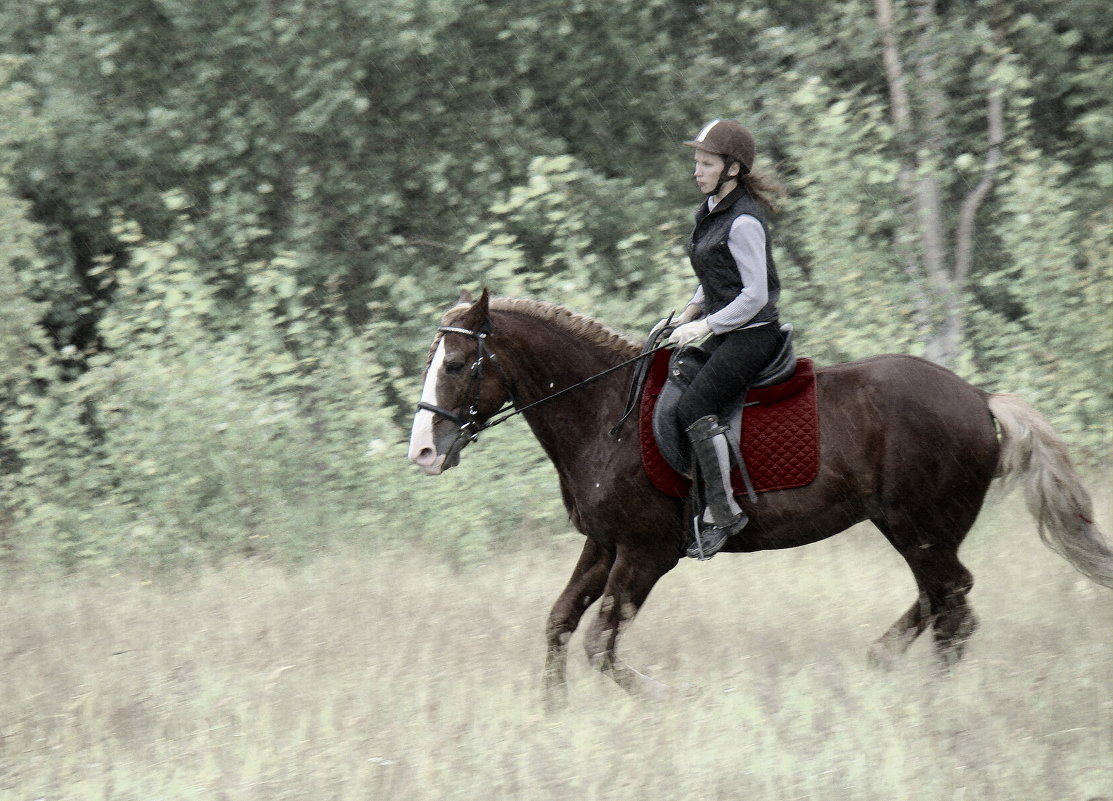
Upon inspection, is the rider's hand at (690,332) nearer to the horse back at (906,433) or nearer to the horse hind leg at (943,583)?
the horse back at (906,433)

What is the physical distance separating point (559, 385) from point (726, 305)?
930 mm

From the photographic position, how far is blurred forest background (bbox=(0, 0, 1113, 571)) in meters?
9.60

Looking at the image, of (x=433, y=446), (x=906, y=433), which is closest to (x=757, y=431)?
(x=906, y=433)

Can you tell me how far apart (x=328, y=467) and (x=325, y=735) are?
4651 mm

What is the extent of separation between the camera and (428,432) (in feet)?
18.5

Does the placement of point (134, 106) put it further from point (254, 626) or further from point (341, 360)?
point (254, 626)

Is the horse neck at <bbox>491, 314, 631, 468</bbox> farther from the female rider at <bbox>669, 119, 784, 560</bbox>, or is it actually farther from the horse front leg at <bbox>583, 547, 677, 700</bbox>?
the horse front leg at <bbox>583, 547, 677, 700</bbox>

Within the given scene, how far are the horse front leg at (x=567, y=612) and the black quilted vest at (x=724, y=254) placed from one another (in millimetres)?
1430

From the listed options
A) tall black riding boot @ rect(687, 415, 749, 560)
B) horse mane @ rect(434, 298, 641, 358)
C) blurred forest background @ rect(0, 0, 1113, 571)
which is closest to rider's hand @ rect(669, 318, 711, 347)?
tall black riding boot @ rect(687, 415, 749, 560)

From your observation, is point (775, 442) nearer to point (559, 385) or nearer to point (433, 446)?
point (559, 385)

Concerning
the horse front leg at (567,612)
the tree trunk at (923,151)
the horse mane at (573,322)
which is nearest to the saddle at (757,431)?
the horse mane at (573,322)

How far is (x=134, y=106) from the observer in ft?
43.1

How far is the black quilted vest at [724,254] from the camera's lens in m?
5.62

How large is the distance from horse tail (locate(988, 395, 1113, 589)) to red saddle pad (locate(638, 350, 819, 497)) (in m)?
0.96
